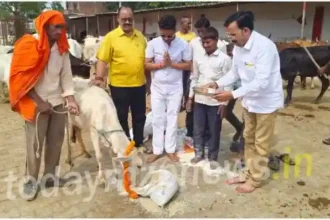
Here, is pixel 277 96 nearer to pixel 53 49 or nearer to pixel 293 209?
pixel 293 209

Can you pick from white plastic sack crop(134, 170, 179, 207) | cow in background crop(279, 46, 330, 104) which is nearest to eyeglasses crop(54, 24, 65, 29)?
white plastic sack crop(134, 170, 179, 207)

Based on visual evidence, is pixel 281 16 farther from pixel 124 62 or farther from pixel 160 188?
pixel 160 188

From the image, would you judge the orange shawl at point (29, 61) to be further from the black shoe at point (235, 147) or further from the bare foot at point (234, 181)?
the black shoe at point (235, 147)

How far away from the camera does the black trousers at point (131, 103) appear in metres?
4.47

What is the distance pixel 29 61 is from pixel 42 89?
341 millimetres

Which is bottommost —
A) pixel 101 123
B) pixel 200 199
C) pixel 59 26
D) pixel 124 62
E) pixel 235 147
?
pixel 200 199

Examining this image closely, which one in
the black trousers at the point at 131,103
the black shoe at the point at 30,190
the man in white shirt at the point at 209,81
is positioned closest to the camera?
the black shoe at the point at 30,190

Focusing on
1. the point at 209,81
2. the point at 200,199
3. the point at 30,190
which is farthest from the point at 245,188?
the point at 30,190

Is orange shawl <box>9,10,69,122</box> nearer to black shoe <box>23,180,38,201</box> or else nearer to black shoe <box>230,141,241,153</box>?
black shoe <box>23,180,38,201</box>

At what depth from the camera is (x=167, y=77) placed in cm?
429

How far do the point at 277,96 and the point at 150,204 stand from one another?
165 cm

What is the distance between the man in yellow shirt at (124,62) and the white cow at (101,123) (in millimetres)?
308

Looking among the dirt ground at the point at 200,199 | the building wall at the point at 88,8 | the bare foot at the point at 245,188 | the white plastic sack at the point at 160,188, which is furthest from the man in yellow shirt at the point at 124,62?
Answer: the building wall at the point at 88,8

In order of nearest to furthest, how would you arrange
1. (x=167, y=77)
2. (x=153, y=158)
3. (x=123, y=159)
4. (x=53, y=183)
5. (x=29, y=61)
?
(x=29, y=61), (x=123, y=159), (x=53, y=183), (x=167, y=77), (x=153, y=158)
